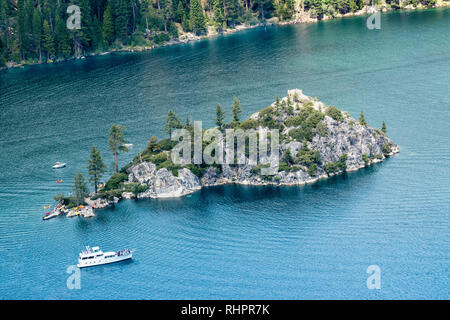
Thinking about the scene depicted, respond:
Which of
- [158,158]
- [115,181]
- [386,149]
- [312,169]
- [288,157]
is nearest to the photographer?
[312,169]

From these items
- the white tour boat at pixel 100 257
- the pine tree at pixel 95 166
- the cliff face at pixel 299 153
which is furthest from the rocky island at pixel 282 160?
the white tour boat at pixel 100 257

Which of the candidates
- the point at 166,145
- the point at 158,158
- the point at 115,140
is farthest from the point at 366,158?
the point at 115,140

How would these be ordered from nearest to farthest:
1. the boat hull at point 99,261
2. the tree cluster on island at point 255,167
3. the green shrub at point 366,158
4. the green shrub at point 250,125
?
the boat hull at point 99,261 → the tree cluster on island at point 255,167 → the green shrub at point 366,158 → the green shrub at point 250,125

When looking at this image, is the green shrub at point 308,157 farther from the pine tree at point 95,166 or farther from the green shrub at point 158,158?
the pine tree at point 95,166

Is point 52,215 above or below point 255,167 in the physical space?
below

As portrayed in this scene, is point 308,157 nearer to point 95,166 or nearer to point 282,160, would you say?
point 282,160

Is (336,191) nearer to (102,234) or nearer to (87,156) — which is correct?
(102,234)

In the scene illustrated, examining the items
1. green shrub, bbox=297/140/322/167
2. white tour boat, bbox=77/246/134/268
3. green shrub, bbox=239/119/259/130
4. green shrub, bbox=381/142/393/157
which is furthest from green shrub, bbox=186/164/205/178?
green shrub, bbox=381/142/393/157
